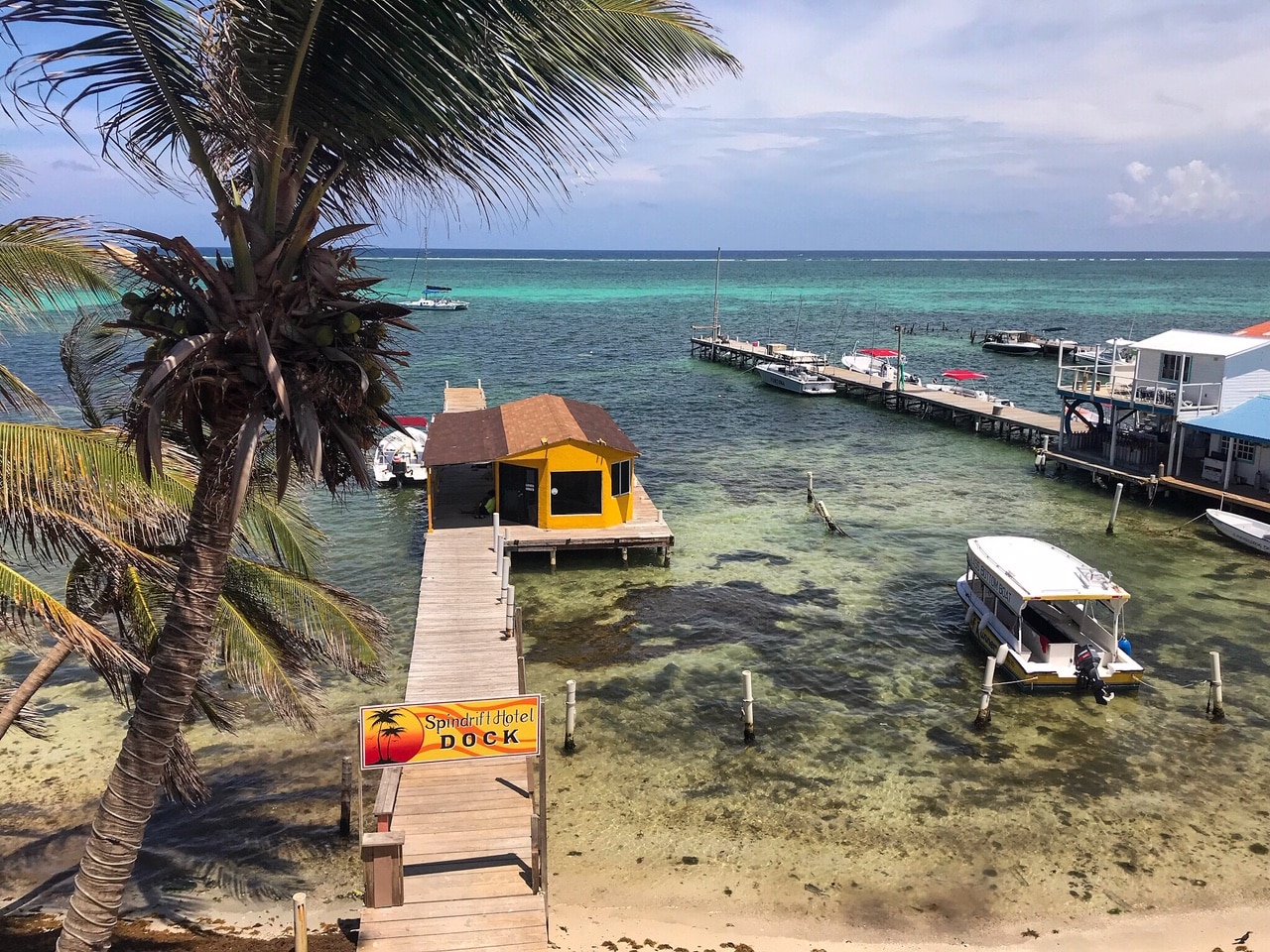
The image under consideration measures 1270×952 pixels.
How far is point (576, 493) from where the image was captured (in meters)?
29.6

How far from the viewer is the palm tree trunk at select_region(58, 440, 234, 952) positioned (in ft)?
22.1

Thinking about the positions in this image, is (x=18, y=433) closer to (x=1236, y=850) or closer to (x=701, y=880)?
(x=701, y=880)

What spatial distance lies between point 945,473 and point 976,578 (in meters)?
18.6

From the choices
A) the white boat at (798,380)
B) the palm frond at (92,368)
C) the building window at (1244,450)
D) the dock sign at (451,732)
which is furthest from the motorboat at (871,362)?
the palm frond at (92,368)

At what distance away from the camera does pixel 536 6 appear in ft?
16.7

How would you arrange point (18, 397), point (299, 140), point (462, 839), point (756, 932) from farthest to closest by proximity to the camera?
point (756, 932) < point (462, 839) < point (18, 397) < point (299, 140)

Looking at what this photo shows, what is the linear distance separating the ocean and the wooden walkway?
167 centimetres

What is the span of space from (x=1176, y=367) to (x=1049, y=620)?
18.1 m

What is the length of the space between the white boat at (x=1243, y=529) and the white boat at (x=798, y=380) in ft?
107

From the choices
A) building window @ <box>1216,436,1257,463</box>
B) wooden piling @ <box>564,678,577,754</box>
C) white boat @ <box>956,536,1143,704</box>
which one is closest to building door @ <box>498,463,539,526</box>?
wooden piling @ <box>564,678,577,754</box>

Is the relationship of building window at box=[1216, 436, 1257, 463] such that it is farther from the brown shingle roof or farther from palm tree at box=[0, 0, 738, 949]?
palm tree at box=[0, 0, 738, 949]

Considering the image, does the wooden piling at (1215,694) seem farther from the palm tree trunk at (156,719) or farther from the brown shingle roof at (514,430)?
the palm tree trunk at (156,719)

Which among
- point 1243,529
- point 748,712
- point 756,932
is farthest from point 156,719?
point 1243,529

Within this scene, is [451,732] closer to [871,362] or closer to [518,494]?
[518,494]
